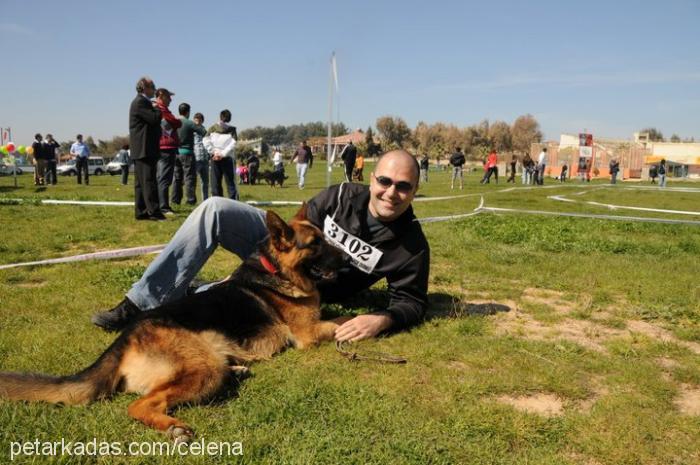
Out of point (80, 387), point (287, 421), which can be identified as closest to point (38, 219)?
point (80, 387)

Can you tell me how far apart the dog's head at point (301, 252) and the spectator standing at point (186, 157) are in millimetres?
9335

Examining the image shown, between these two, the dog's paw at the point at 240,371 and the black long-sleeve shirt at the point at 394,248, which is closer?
the dog's paw at the point at 240,371

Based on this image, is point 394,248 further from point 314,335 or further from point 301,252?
point 314,335

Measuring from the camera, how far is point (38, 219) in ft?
32.3

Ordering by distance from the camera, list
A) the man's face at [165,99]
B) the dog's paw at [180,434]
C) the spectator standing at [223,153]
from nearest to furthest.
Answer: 1. the dog's paw at [180,434]
2. the man's face at [165,99]
3. the spectator standing at [223,153]

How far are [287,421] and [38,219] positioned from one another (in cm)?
958

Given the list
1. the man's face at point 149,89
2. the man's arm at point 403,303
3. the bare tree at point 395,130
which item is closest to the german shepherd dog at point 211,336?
the man's arm at point 403,303

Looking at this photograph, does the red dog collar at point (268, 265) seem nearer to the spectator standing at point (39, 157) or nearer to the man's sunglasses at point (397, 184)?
the man's sunglasses at point (397, 184)

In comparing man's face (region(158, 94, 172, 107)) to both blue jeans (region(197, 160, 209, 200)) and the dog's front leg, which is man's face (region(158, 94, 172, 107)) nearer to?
blue jeans (region(197, 160, 209, 200))

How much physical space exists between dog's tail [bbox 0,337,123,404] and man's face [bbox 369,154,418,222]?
2.33 meters

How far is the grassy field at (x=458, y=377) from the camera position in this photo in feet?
8.11

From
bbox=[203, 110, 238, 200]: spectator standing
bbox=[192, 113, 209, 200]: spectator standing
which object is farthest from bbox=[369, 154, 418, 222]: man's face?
bbox=[192, 113, 209, 200]: spectator standing

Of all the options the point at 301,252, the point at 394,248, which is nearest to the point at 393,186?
the point at 394,248

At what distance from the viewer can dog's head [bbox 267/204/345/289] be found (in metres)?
3.84
